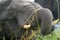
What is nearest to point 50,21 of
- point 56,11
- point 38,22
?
point 38,22

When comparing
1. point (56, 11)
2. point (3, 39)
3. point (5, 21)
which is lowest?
point (56, 11)

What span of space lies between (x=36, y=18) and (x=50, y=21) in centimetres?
13

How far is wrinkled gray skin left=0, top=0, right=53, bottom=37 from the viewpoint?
2094 millimetres

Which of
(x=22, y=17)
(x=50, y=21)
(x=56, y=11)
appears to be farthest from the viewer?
(x=56, y=11)

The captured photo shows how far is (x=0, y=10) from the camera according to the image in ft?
7.91

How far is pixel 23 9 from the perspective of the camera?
227 centimetres

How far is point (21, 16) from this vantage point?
7.39 feet

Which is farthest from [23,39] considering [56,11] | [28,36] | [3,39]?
[56,11]

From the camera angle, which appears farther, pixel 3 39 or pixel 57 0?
pixel 57 0

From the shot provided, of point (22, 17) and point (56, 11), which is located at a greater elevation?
point (22, 17)

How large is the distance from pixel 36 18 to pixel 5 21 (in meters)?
0.34

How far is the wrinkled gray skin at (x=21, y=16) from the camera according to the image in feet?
6.87

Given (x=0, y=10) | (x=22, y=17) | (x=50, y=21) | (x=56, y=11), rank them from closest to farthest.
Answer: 1. (x=50, y=21)
2. (x=22, y=17)
3. (x=0, y=10)
4. (x=56, y=11)

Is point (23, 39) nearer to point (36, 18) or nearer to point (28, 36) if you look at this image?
point (28, 36)
